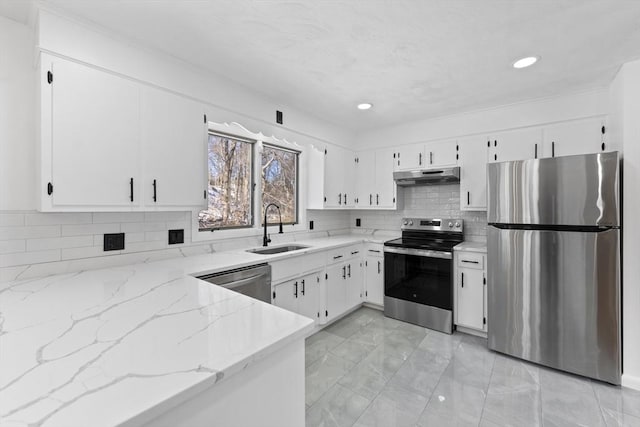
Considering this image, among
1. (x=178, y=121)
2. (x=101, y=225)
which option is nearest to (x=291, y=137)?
(x=178, y=121)

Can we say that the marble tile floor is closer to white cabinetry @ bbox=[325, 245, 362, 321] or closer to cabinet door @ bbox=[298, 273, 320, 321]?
cabinet door @ bbox=[298, 273, 320, 321]

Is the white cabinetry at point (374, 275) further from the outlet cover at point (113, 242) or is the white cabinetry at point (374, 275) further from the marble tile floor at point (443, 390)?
the outlet cover at point (113, 242)

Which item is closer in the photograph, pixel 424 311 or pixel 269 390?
pixel 269 390

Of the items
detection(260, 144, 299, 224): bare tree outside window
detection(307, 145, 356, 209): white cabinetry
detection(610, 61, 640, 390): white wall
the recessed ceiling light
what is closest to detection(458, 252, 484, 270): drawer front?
detection(610, 61, 640, 390): white wall

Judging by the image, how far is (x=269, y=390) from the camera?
92 centimetres

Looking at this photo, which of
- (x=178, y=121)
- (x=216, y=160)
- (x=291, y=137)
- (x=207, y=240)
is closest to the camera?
(x=178, y=121)

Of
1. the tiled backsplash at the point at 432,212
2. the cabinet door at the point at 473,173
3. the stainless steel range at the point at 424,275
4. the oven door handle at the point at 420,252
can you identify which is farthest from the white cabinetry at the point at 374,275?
the cabinet door at the point at 473,173

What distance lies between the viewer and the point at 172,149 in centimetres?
207

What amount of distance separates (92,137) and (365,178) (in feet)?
10.0

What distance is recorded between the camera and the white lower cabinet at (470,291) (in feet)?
9.41

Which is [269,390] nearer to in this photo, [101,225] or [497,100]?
[101,225]

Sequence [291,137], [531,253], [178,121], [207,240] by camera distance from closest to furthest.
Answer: [178,121], [531,253], [207,240], [291,137]

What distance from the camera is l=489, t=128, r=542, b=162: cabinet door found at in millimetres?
2867

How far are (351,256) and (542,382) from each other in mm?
2007
